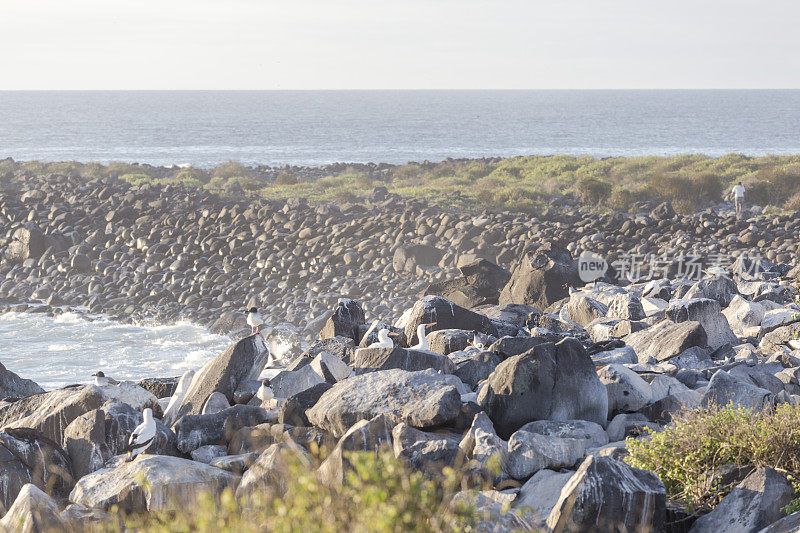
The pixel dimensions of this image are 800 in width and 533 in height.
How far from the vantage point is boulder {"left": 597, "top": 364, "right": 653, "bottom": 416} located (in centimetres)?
1016

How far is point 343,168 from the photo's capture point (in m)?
61.3

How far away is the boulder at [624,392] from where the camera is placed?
1016cm

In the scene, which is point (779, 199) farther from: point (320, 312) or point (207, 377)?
point (207, 377)

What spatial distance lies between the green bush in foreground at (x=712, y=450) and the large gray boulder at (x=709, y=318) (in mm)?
6624

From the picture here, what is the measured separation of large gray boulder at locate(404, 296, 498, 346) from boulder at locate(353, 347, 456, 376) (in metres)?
3.05

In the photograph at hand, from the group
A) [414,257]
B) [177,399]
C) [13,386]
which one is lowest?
[414,257]

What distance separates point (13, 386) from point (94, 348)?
9517 mm

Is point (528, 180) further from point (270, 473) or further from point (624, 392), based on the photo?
point (270, 473)

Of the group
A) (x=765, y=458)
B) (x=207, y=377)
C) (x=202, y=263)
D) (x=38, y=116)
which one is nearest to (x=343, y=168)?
(x=202, y=263)

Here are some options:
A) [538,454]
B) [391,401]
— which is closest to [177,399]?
[391,401]

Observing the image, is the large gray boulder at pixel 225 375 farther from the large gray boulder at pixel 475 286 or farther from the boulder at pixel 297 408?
the large gray boulder at pixel 475 286

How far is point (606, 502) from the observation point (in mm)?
6676

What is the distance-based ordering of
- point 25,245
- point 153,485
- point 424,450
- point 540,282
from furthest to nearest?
point 25,245 → point 540,282 → point 424,450 → point 153,485

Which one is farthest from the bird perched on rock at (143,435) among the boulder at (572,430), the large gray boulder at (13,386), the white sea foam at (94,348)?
the white sea foam at (94,348)
